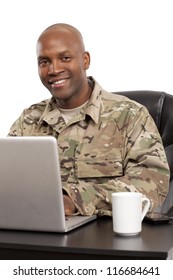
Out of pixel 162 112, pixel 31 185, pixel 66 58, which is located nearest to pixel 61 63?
pixel 66 58

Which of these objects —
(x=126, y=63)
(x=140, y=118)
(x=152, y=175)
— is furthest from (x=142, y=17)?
(x=152, y=175)

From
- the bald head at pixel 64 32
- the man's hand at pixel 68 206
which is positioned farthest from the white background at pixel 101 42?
the man's hand at pixel 68 206

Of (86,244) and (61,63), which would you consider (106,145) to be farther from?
(86,244)

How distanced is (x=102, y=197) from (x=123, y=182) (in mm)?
110

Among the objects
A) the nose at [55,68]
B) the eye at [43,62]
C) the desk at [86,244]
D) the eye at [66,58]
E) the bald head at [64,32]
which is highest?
the bald head at [64,32]

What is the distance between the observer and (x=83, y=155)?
2.00 meters

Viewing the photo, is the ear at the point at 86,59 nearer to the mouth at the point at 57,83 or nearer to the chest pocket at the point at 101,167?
the mouth at the point at 57,83

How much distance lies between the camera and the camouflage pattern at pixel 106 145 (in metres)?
1.75

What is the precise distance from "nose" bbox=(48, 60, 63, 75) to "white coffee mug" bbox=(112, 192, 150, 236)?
2.55 ft

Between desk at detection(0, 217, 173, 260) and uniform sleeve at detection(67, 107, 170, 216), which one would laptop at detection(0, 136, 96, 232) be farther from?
uniform sleeve at detection(67, 107, 170, 216)

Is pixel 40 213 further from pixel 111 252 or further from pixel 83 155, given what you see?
pixel 83 155

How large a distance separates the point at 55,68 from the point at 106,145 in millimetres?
353

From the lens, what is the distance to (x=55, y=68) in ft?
6.73
